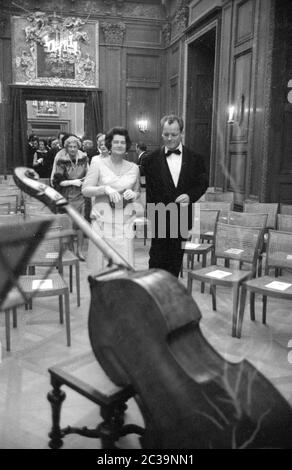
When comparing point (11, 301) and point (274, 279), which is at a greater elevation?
point (11, 301)

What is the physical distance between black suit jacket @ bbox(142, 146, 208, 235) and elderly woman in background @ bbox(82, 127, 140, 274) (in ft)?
0.67

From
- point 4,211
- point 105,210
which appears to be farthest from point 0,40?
point 105,210

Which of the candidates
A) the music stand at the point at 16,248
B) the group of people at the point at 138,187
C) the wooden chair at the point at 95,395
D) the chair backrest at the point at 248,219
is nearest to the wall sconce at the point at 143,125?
the chair backrest at the point at 248,219

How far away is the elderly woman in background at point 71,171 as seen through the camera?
5.15m

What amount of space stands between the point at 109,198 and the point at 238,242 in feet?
4.67

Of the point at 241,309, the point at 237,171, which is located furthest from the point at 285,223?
the point at 237,171

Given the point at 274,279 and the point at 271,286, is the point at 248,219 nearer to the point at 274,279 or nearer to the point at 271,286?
the point at 274,279

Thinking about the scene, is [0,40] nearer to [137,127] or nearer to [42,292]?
[137,127]

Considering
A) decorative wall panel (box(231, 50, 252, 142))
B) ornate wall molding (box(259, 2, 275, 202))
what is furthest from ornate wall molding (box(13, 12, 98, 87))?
ornate wall molding (box(259, 2, 275, 202))

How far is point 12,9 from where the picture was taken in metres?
10.0

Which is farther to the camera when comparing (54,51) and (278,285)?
(54,51)

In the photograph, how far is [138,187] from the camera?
10.6 ft

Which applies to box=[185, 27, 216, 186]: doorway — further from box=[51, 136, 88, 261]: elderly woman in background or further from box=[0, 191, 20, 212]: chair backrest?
box=[0, 191, 20, 212]: chair backrest

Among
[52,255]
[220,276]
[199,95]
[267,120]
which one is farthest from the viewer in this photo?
[199,95]
